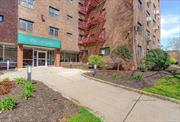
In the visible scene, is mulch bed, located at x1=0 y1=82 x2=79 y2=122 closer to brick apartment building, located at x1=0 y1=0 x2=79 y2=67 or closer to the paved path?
the paved path

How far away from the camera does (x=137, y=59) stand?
2422cm

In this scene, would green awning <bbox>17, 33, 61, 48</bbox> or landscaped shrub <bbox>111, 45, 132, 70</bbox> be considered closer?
landscaped shrub <bbox>111, 45, 132, 70</bbox>

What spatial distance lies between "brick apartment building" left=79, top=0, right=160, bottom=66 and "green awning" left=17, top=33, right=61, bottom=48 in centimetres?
626

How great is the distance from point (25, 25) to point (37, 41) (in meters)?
2.44

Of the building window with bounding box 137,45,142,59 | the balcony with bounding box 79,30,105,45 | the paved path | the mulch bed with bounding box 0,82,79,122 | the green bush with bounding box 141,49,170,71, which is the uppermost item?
the balcony with bounding box 79,30,105,45

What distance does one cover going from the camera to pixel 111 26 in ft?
87.3

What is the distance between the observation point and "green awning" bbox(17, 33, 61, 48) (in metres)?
22.0

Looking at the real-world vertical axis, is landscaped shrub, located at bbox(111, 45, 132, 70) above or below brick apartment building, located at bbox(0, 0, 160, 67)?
below

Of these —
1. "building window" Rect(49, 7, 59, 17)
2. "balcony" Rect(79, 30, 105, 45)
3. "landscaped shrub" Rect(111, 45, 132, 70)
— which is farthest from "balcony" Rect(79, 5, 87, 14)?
"landscaped shrub" Rect(111, 45, 132, 70)

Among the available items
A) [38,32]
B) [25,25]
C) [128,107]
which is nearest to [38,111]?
[128,107]

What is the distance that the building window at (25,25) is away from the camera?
880 inches

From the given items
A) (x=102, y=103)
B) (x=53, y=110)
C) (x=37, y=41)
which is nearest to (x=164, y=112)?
(x=102, y=103)

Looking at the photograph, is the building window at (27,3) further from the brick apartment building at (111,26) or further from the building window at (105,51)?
the building window at (105,51)

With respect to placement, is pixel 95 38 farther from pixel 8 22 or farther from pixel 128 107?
pixel 128 107
